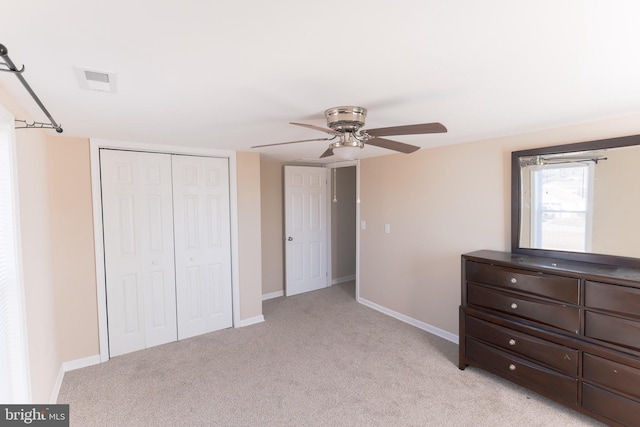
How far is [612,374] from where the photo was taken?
206cm

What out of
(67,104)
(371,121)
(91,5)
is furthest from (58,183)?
(371,121)

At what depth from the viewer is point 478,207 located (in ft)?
10.5

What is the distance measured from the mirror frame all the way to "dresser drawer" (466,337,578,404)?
0.89 m

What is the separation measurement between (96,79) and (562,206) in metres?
3.27

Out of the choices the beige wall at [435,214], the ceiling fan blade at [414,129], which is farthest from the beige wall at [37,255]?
the beige wall at [435,214]

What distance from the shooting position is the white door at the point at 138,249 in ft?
10.4

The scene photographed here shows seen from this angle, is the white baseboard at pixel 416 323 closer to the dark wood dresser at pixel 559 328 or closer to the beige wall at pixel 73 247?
the dark wood dresser at pixel 559 328

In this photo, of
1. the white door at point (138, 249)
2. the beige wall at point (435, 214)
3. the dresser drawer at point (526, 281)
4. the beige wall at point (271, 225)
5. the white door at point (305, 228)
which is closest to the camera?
the dresser drawer at point (526, 281)

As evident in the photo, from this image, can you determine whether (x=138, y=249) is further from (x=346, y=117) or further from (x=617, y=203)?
(x=617, y=203)

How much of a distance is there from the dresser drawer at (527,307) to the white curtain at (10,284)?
3.15m

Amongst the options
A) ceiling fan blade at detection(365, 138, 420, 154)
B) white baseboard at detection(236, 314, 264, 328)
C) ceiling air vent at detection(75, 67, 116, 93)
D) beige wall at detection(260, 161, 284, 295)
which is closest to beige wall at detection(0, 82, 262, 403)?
ceiling air vent at detection(75, 67, 116, 93)

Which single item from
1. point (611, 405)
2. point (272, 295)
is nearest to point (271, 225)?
point (272, 295)

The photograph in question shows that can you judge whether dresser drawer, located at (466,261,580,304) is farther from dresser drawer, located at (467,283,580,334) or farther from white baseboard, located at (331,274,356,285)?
white baseboard, located at (331,274,356,285)

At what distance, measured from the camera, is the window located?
2.48m
